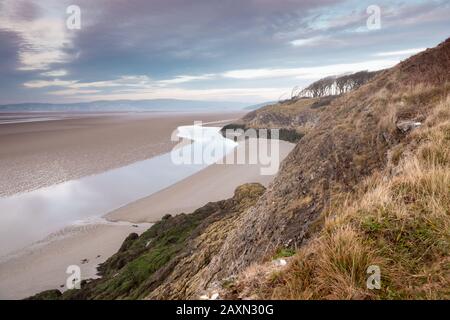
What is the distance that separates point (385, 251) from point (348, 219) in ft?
2.53

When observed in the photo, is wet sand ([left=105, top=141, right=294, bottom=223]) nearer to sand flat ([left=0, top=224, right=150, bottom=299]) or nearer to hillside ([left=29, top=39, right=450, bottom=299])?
sand flat ([left=0, top=224, right=150, bottom=299])

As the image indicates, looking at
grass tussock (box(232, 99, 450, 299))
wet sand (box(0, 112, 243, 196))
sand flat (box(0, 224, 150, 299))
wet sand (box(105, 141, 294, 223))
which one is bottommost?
sand flat (box(0, 224, 150, 299))

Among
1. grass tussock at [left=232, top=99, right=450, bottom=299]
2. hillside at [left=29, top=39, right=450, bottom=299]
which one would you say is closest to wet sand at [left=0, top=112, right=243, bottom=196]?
hillside at [left=29, top=39, right=450, bottom=299]

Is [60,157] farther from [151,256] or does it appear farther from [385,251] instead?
[385,251]

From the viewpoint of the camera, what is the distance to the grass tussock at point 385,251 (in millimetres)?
3277

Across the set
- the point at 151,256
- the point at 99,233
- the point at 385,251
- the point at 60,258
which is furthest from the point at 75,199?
the point at 385,251

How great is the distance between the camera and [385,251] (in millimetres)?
3760

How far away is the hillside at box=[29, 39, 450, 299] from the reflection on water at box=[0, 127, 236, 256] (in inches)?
390

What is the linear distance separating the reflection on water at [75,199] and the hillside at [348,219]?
9.89 meters

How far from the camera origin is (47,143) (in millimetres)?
66438

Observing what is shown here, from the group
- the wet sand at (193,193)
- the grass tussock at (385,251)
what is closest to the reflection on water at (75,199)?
the wet sand at (193,193)

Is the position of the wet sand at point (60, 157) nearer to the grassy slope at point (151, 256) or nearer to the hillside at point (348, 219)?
the grassy slope at point (151, 256)

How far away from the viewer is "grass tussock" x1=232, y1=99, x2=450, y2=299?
3277 millimetres
